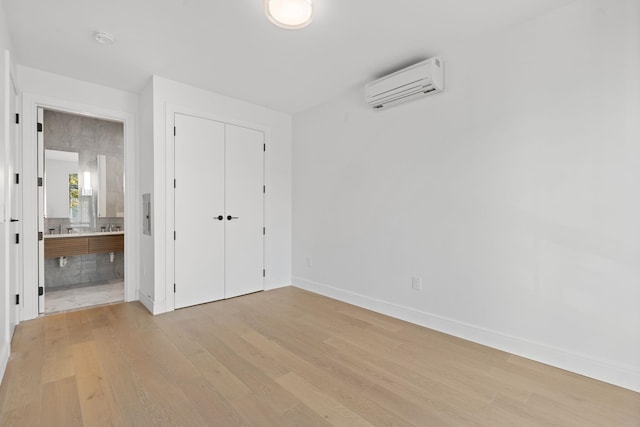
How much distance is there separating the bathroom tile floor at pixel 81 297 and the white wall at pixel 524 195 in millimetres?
3292

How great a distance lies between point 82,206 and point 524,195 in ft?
19.0

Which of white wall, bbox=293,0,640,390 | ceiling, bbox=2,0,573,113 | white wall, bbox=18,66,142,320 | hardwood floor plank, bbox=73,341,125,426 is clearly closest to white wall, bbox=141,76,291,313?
ceiling, bbox=2,0,573,113

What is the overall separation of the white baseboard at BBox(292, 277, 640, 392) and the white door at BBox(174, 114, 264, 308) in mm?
1616

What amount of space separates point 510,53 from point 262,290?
12.4 ft

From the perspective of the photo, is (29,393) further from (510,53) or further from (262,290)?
(510,53)

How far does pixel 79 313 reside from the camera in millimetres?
3262

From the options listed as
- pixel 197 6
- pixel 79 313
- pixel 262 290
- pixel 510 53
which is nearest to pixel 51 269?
pixel 79 313

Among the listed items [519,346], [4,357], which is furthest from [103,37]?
[519,346]


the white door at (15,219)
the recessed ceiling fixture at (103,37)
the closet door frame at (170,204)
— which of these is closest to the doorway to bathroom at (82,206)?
the white door at (15,219)

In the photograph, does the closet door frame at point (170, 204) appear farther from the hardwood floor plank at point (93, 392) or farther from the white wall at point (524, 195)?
the white wall at point (524, 195)

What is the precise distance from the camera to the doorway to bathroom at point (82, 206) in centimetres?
427

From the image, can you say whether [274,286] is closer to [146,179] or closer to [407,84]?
[146,179]

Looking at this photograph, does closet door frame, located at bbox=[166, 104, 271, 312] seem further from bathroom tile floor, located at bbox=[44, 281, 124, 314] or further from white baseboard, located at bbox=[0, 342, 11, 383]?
white baseboard, located at bbox=[0, 342, 11, 383]

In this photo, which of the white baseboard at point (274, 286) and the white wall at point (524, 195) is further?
the white baseboard at point (274, 286)
